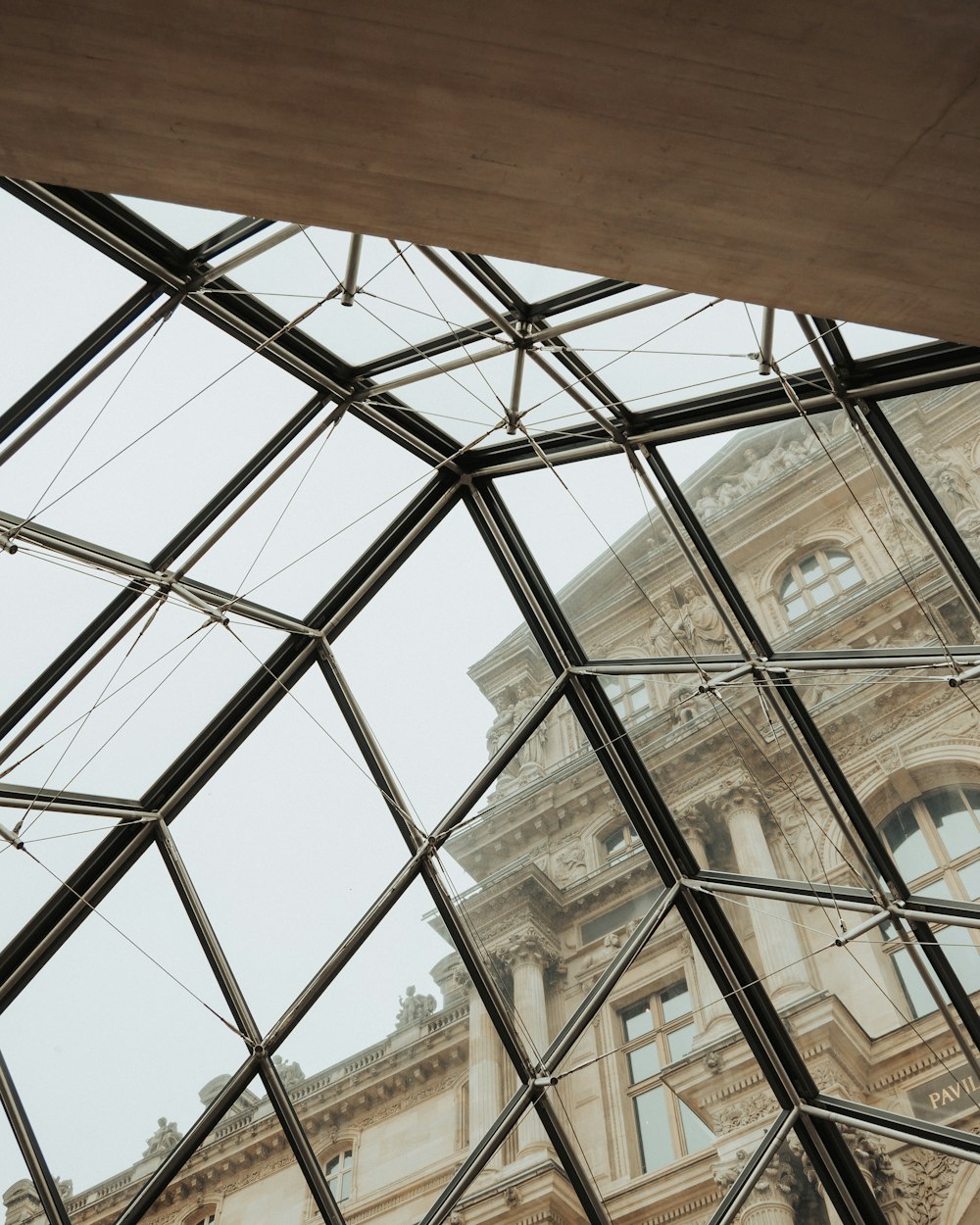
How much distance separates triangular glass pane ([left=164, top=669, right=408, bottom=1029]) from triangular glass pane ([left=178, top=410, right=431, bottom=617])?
168 cm

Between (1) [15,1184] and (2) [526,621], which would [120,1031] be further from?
(2) [526,621]

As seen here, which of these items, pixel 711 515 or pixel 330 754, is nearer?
pixel 711 515

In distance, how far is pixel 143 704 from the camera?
49.8ft

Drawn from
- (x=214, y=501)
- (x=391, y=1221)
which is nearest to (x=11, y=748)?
(x=214, y=501)

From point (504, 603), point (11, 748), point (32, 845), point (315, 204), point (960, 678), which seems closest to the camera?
point (315, 204)

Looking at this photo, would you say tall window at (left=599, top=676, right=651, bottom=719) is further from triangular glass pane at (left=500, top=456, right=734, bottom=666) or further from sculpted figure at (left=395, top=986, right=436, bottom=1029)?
sculpted figure at (left=395, top=986, right=436, bottom=1029)

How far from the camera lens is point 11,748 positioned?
46.2ft

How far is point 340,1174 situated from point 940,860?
983cm

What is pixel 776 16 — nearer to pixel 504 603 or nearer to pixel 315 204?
pixel 315 204

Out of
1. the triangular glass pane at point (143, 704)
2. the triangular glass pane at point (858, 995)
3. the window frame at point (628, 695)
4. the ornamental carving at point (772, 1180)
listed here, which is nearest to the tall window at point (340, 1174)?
the ornamental carving at point (772, 1180)

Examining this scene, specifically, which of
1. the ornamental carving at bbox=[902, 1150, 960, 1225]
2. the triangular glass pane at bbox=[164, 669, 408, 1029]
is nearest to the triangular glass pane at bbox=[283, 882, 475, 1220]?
the triangular glass pane at bbox=[164, 669, 408, 1029]

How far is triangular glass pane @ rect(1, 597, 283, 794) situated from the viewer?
14.4 meters

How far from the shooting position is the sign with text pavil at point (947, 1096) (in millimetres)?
14492

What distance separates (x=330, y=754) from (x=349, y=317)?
6.81 metres
